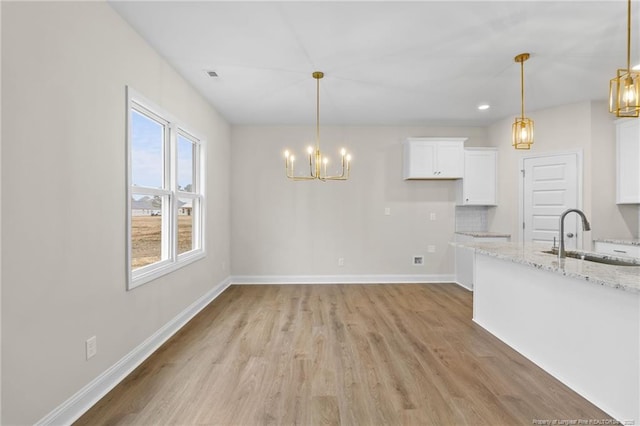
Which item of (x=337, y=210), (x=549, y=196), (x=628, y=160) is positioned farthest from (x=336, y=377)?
(x=628, y=160)

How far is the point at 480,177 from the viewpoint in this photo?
5.03 metres

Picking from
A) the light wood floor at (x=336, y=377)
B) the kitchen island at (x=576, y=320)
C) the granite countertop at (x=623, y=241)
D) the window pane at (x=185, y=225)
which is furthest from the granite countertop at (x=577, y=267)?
the window pane at (x=185, y=225)

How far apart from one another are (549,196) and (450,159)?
1447 millimetres

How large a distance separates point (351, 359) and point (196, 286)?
2143mm

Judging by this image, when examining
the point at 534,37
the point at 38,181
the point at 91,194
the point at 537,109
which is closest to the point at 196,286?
the point at 91,194

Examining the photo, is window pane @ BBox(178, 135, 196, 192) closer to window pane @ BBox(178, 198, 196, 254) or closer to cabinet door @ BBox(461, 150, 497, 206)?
window pane @ BBox(178, 198, 196, 254)

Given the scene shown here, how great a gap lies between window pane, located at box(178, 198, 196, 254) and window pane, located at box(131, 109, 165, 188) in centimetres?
63

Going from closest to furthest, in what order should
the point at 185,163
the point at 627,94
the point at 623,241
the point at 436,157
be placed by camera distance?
the point at 627,94 < the point at 623,241 < the point at 185,163 < the point at 436,157

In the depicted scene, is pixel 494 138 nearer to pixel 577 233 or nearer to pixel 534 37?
pixel 577 233

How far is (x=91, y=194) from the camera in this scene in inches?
77.9

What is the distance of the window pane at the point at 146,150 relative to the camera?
2.63m

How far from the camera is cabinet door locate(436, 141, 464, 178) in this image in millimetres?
4965

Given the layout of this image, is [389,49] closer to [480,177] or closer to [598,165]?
[480,177]

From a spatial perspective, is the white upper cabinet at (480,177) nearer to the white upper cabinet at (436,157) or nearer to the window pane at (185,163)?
the white upper cabinet at (436,157)
